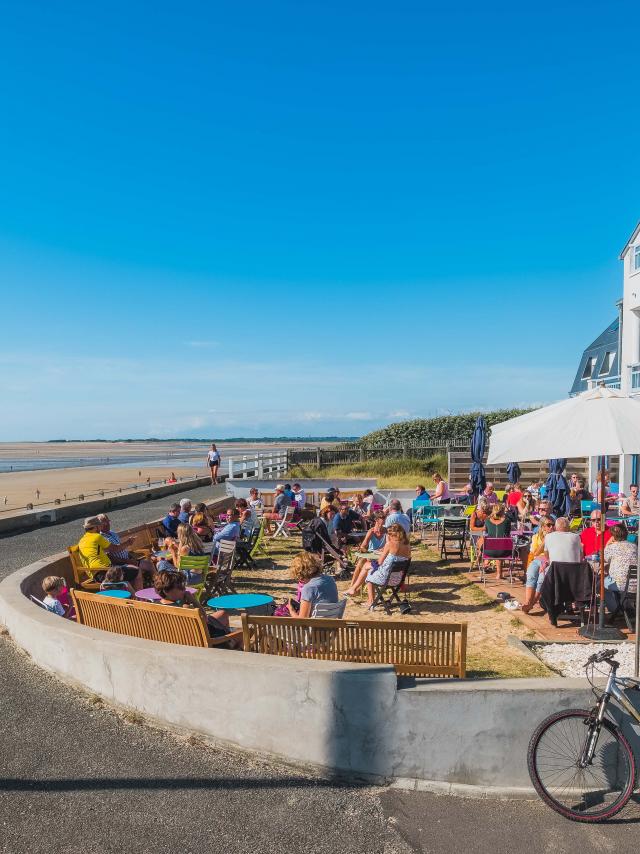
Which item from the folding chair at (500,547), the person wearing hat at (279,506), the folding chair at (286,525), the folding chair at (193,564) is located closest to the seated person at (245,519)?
the folding chair at (286,525)

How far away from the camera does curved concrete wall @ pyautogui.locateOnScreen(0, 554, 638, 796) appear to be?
402 cm

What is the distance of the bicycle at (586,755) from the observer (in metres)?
3.89

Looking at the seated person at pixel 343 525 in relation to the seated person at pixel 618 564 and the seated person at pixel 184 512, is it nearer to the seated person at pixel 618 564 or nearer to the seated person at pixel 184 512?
the seated person at pixel 184 512

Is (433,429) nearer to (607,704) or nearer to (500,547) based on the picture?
(500,547)

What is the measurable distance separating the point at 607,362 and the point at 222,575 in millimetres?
26065

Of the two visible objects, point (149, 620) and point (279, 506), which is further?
point (279, 506)

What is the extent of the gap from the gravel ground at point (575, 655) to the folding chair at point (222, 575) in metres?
4.30

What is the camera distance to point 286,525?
1516 centimetres

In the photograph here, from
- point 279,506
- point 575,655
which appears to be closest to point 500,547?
point 575,655

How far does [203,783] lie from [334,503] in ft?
29.0

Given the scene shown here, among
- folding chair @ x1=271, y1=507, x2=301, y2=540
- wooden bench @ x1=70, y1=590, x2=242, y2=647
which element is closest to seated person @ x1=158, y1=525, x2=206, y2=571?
wooden bench @ x1=70, y1=590, x2=242, y2=647

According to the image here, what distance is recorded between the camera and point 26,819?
12.1ft

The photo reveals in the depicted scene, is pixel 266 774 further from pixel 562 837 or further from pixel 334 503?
pixel 334 503

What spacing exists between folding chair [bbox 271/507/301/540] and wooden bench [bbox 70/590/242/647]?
29.0 ft
